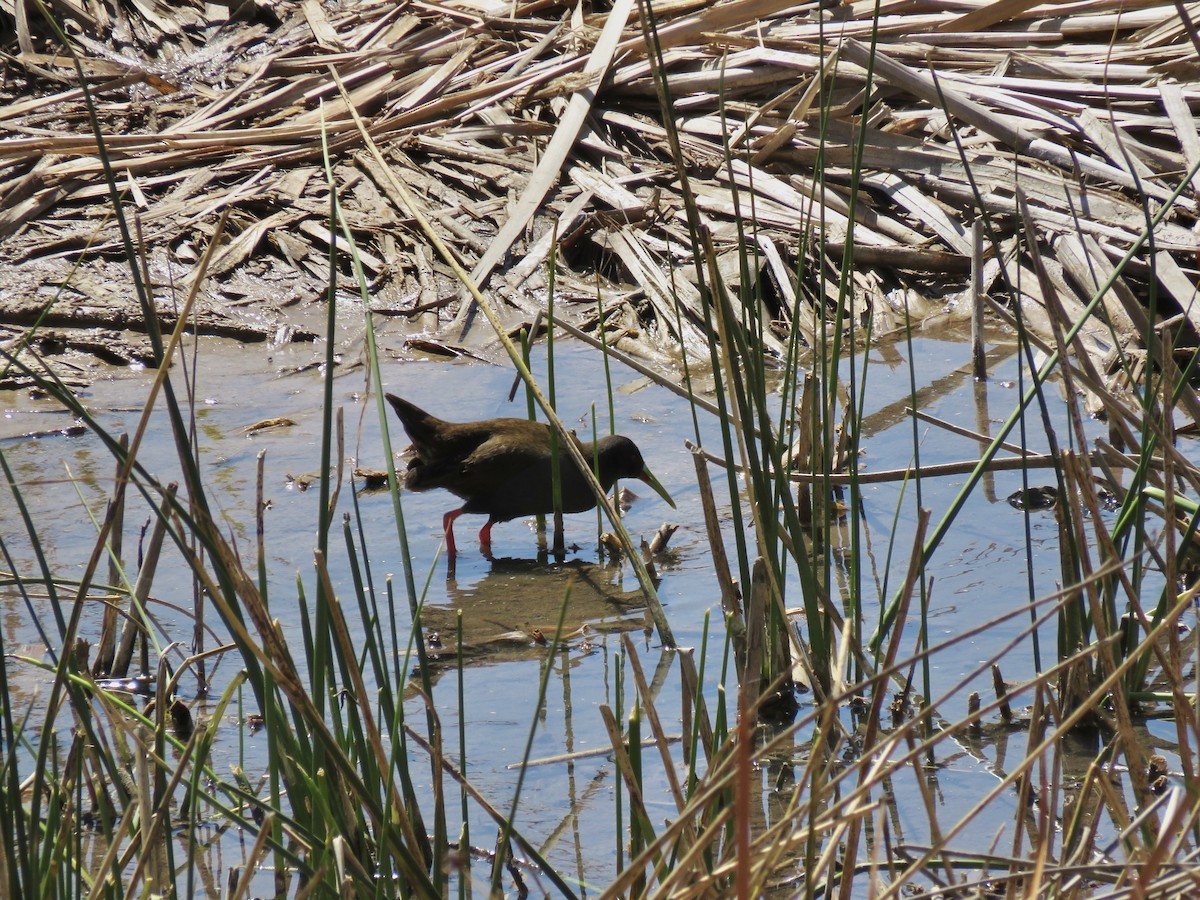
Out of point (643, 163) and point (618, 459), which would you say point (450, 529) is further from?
point (643, 163)

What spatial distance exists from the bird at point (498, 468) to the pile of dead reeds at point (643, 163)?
1357 mm

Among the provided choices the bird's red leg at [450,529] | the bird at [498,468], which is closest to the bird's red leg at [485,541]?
the bird at [498,468]

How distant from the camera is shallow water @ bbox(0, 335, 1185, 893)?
3191 millimetres

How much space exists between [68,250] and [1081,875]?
6.39 metres

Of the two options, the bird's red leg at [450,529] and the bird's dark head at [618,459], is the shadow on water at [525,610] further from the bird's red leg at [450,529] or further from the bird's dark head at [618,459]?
the bird's dark head at [618,459]

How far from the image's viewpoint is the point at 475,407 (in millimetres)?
6281

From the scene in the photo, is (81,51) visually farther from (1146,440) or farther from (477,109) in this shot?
(1146,440)

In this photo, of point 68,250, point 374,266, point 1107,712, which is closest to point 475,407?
point 374,266

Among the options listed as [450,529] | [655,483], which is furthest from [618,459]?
[450,529]

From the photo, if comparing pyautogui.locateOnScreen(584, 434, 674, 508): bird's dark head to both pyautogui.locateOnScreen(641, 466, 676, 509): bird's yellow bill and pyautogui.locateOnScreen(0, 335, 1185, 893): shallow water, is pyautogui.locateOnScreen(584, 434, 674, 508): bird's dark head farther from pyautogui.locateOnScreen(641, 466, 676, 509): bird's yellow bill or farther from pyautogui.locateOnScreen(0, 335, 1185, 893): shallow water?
pyautogui.locateOnScreen(0, 335, 1185, 893): shallow water

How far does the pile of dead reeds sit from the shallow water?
1.90 ft

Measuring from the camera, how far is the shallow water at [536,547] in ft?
10.5

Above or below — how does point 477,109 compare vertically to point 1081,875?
above

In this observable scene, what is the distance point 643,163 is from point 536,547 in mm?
3219
